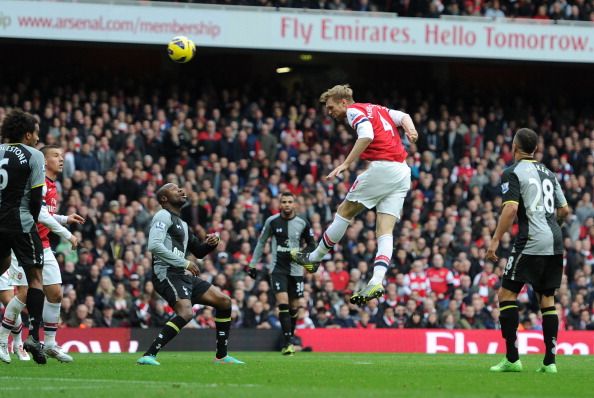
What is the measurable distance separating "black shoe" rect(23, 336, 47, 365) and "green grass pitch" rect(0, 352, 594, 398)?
0.18 m

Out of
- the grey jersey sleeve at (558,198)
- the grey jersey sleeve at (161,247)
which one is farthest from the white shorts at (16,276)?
the grey jersey sleeve at (558,198)

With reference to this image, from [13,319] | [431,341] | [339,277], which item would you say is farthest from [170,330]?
[339,277]

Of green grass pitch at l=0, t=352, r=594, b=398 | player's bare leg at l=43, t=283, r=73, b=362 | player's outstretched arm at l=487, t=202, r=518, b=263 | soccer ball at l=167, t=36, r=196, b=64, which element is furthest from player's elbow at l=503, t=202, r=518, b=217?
soccer ball at l=167, t=36, r=196, b=64

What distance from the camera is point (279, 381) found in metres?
10.2

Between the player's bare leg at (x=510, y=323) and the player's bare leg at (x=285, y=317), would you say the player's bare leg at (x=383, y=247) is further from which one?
the player's bare leg at (x=285, y=317)

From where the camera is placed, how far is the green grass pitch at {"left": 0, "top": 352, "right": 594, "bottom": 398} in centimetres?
891

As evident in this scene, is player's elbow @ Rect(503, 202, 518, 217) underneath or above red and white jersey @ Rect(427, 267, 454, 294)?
above

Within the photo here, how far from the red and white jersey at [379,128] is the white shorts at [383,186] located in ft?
0.29

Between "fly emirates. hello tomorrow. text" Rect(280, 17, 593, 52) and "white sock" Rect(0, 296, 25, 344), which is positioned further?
"fly emirates. hello tomorrow. text" Rect(280, 17, 593, 52)

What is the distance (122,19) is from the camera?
26.7 meters

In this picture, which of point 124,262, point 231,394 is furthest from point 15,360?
point 124,262

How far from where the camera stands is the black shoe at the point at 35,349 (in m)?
11.6

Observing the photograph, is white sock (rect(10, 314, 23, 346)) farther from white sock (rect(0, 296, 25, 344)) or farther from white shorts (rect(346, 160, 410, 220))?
white shorts (rect(346, 160, 410, 220))

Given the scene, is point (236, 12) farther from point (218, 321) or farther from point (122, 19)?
point (218, 321)
